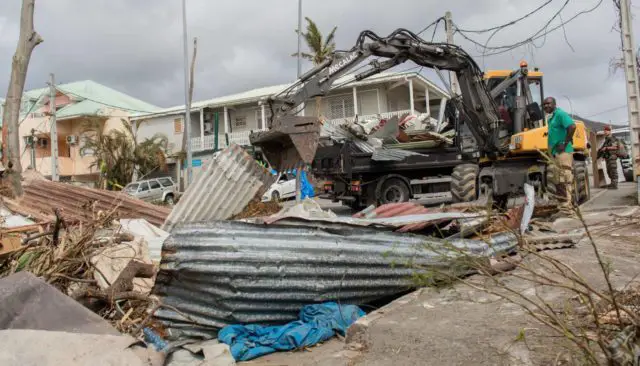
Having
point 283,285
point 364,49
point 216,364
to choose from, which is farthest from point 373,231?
point 364,49

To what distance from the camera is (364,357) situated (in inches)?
120

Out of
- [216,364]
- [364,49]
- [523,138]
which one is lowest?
[216,364]

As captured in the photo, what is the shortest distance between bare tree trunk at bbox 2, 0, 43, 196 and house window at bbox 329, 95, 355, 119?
21.7 metres

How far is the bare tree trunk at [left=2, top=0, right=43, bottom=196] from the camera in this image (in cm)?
812

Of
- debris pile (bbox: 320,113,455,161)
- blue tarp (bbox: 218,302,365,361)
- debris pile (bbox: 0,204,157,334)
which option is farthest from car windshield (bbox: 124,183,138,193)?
blue tarp (bbox: 218,302,365,361)

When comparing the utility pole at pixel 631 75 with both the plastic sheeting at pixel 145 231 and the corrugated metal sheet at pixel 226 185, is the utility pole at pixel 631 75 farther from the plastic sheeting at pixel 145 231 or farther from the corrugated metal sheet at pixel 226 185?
the plastic sheeting at pixel 145 231

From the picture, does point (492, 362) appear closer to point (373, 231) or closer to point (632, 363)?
point (632, 363)

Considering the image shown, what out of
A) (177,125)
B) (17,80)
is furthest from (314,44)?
(17,80)

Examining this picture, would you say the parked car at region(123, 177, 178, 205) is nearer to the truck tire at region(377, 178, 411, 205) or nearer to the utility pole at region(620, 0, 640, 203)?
the truck tire at region(377, 178, 411, 205)

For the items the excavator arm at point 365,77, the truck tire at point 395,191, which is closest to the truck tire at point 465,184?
the excavator arm at point 365,77

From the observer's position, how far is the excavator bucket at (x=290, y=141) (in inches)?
271

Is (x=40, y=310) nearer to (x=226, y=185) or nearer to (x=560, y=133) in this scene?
(x=226, y=185)

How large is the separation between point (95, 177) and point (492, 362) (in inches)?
1474

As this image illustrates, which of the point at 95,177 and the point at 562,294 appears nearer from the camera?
the point at 562,294
